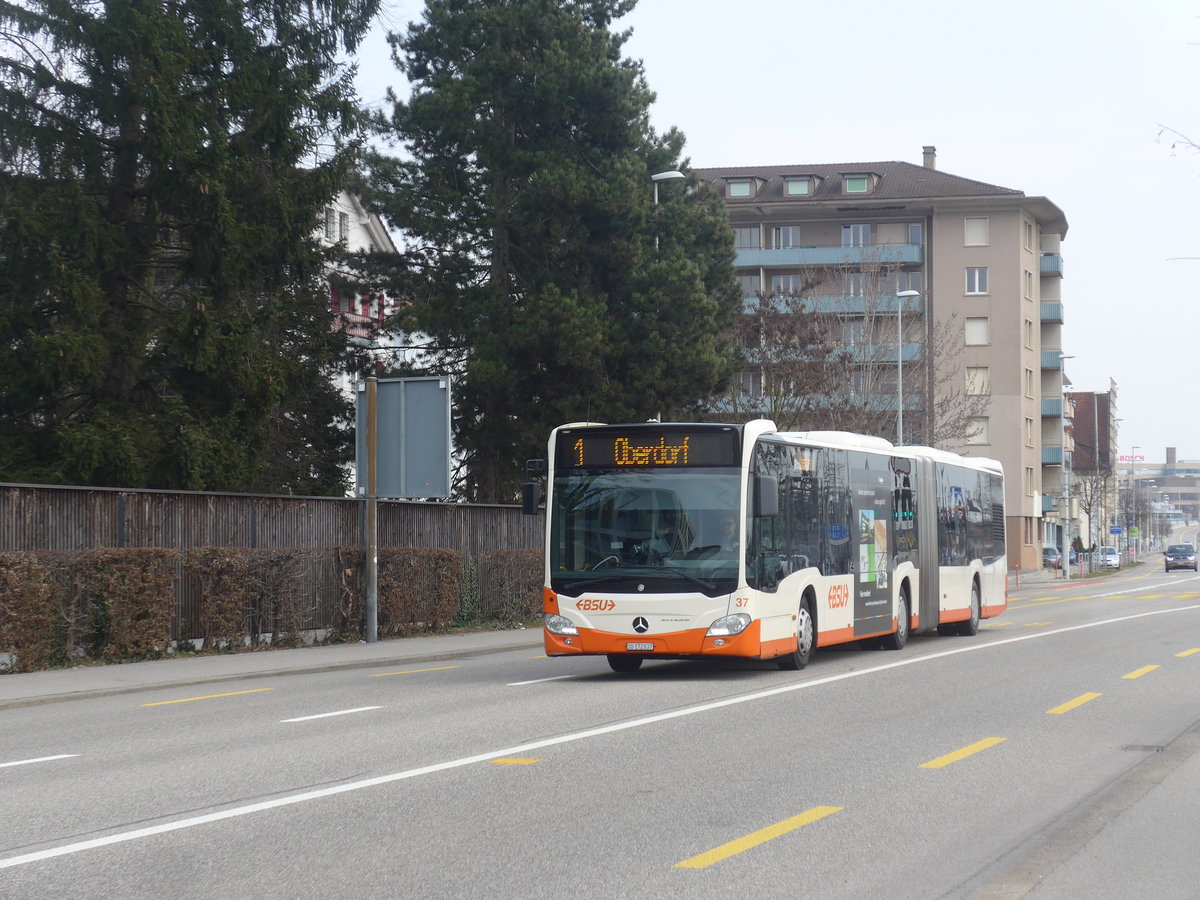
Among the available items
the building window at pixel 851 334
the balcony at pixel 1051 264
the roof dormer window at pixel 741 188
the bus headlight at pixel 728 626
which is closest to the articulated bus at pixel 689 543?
the bus headlight at pixel 728 626

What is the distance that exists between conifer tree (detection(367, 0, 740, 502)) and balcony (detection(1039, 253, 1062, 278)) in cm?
5697

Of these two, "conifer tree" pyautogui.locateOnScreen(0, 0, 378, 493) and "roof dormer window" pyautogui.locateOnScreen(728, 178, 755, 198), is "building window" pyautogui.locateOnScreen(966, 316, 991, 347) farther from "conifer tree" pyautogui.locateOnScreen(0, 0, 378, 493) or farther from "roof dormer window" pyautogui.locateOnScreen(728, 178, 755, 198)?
"conifer tree" pyautogui.locateOnScreen(0, 0, 378, 493)

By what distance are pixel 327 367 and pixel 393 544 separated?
8.50 metres

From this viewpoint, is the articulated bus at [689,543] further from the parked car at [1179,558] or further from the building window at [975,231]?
the parked car at [1179,558]

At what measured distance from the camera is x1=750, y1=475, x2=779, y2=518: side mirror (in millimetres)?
16562

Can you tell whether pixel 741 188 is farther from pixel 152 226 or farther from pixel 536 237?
pixel 152 226

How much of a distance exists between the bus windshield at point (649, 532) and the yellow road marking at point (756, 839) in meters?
8.01

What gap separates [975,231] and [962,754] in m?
75.6

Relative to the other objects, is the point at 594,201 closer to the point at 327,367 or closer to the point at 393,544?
the point at 327,367

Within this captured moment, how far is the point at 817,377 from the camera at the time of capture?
43062 mm

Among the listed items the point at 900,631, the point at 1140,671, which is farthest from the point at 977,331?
the point at 1140,671

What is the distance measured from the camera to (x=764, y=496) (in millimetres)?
16562

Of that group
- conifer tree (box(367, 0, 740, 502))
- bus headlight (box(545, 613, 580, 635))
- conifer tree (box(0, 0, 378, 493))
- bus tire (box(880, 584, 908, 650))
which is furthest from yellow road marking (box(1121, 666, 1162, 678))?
conifer tree (box(367, 0, 740, 502))

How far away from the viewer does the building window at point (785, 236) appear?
84.4 m
